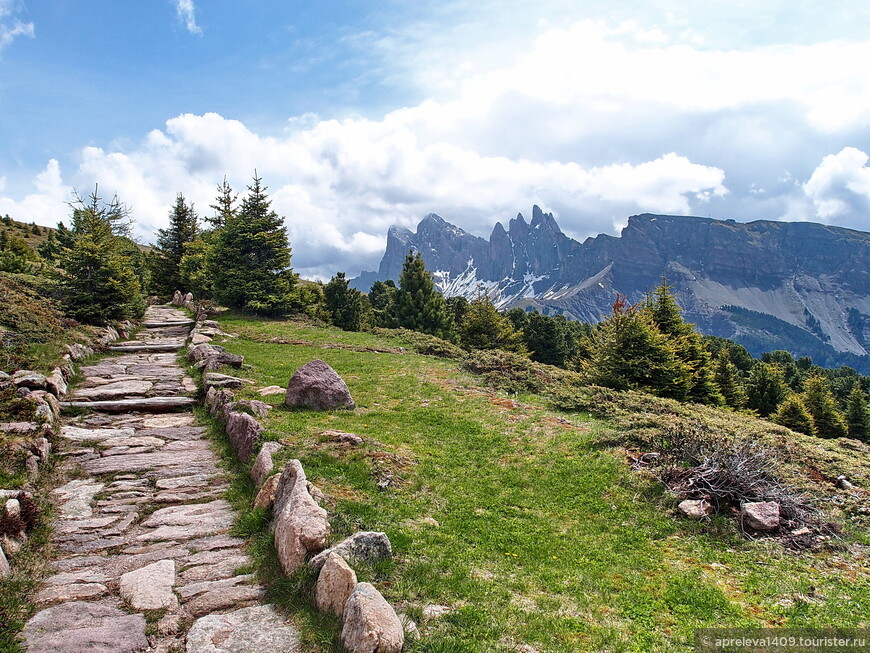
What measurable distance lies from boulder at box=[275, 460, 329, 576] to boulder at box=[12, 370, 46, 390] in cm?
853

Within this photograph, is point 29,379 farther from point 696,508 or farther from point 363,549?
point 696,508

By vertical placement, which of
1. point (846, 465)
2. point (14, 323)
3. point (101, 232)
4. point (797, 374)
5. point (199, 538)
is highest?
point (101, 232)

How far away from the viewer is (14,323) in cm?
1584

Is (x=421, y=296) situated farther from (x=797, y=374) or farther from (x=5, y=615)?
(x=797, y=374)

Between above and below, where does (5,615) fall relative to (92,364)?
below

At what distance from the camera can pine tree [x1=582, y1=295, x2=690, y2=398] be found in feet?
65.2

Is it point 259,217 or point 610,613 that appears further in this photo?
point 259,217

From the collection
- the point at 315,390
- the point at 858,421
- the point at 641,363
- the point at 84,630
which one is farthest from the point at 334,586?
the point at 858,421

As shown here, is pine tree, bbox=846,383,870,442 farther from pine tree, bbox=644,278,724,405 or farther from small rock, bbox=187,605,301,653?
small rock, bbox=187,605,301,653

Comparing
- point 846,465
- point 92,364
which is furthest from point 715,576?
point 92,364

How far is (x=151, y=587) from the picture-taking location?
555cm

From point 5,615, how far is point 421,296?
126 ft

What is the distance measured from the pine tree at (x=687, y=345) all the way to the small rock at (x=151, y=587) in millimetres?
20720

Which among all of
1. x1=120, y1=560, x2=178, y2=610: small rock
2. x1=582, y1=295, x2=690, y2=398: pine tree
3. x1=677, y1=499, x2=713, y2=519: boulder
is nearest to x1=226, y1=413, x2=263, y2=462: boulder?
x1=120, y1=560, x2=178, y2=610: small rock
